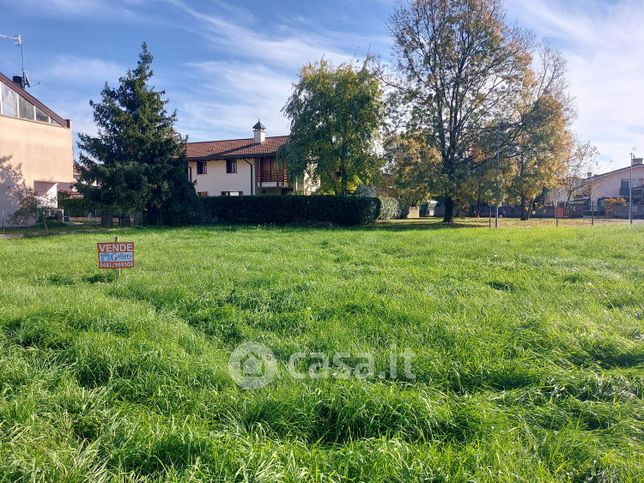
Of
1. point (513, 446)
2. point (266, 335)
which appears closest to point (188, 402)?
point (266, 335)

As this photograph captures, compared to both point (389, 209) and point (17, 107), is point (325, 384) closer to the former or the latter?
point (17, 107)

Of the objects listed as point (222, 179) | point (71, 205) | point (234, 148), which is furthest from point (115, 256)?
point (234, 148)

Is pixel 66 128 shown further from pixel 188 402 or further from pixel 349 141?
pixel 188 402

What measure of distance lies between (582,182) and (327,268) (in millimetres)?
42598

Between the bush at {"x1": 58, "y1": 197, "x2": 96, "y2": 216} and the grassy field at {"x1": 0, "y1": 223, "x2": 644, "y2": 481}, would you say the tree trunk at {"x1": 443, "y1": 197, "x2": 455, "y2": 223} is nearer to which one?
the grassy field at {"x1": 0, "y1": 223, "x2": 644, "y2": 481}

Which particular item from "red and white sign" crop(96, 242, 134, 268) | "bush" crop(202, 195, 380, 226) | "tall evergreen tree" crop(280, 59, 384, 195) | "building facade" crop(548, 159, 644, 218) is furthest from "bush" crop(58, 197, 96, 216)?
"building facade" crop(548, 159, 644, 218)

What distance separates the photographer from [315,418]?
2846 millimetres

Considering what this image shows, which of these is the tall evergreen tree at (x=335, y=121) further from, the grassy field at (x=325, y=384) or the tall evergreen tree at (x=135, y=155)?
the grassy field at (x=325, y=384)

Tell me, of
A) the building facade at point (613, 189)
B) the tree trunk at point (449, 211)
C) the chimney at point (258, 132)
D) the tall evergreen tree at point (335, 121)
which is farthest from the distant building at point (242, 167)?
the building facade at point (613, 189)

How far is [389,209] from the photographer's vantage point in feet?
112

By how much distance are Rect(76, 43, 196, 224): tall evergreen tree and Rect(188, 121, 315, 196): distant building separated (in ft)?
28.6

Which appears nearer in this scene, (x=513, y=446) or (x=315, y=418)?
(x=513, y=446)

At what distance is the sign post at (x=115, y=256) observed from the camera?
290 inches

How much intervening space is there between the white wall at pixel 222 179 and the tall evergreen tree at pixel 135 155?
881 cm
